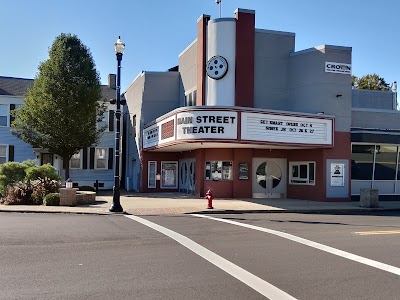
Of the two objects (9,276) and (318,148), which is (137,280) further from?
(318,148)

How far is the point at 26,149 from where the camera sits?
122 feet

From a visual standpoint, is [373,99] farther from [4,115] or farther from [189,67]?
[4,115]

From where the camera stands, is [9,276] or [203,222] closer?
[9,276]

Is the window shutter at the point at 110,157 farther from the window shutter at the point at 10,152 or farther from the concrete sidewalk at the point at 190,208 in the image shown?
the concrete sidewalk at the point at 190,208

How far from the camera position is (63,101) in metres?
30.3

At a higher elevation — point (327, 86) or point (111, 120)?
point (327, 86)

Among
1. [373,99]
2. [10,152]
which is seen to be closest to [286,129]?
[373,99]

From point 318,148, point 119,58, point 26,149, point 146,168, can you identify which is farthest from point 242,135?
point 26,149

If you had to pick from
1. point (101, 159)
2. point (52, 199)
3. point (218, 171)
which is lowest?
point (52, 199)

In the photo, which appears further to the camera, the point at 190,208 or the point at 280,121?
the point at 280,121

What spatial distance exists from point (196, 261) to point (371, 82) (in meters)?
48.2

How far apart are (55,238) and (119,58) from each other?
9580 mm

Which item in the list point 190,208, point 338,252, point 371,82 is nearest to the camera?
point 338,252

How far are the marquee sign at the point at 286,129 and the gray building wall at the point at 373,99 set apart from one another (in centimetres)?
1009
